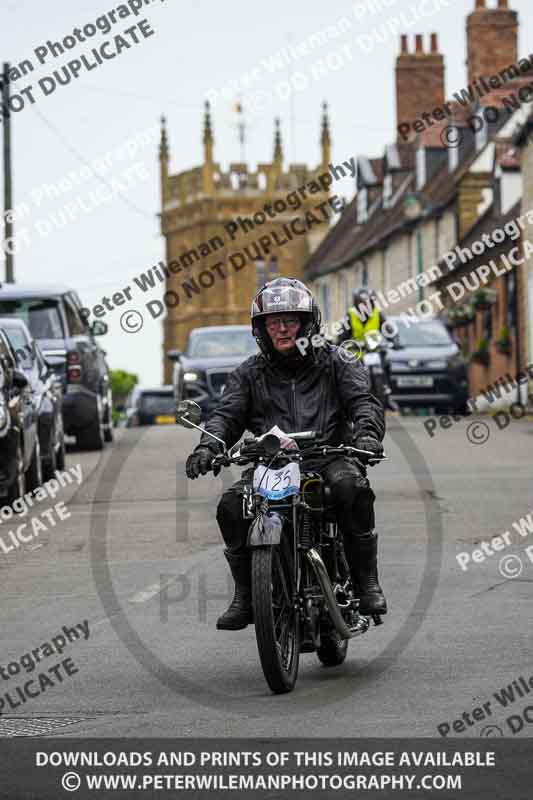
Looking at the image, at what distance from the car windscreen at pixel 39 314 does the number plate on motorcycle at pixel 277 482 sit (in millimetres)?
16719

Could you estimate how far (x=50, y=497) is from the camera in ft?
61.5

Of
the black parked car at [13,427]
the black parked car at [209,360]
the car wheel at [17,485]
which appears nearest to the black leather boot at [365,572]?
the black parked car at [13,427]

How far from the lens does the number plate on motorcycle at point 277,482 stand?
791 centimetres

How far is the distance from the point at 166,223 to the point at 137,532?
119811mm

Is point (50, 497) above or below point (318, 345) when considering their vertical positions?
below

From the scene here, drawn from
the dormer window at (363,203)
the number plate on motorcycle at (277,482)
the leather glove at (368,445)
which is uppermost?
the dormer window at (363,203)

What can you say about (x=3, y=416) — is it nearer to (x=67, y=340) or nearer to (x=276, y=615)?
(x=67, y=340)

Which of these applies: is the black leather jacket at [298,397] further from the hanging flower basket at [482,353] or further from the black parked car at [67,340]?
the hanging flower basket at [482,353]

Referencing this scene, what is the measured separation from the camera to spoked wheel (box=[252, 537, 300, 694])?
7.55 meters

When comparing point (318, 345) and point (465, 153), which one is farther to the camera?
point (465, 153)

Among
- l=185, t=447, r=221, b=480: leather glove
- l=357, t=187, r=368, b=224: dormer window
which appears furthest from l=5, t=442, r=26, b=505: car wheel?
l=357, t=187, r=368, b=224: dormer window

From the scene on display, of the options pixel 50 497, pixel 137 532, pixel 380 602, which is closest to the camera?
pixel 380 602
